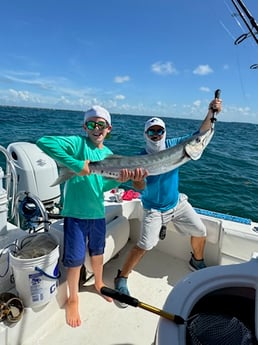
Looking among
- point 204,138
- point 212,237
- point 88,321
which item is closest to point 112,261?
point 88,321

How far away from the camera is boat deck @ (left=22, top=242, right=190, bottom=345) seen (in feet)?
7.36

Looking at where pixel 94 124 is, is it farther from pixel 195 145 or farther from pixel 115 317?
pixel 115 317

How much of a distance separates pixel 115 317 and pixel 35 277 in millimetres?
922

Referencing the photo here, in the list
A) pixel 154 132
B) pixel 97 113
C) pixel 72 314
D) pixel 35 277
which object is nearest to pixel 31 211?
pixel 35 277

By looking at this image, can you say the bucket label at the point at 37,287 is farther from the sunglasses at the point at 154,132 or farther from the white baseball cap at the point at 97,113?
the sunglasses at the point at 154,132

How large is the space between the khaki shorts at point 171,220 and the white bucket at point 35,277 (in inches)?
38.4

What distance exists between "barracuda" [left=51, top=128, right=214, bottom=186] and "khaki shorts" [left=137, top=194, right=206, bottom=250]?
547 millimetres

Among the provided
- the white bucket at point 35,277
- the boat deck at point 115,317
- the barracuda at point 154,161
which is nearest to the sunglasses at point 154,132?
the barracuda at point 154,161

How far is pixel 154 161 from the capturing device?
2.48 metres

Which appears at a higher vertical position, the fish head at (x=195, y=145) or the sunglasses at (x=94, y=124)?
the sunglasses at (x=94, y=124)

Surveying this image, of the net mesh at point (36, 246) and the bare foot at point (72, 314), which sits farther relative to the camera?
the bare foot at point (72, 314)

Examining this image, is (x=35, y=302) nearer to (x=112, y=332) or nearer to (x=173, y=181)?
(x=112, y=332)

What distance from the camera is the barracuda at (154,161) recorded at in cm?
226

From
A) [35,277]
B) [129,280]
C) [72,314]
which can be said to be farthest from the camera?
[129,280]
